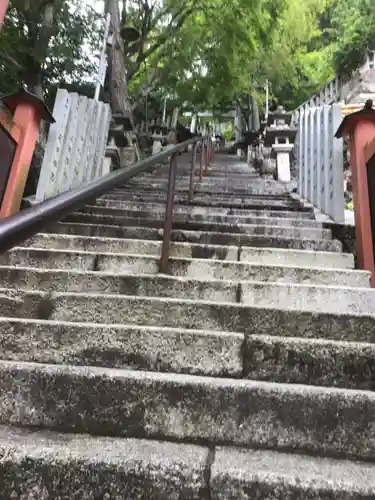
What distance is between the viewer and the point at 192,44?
9.91 meters

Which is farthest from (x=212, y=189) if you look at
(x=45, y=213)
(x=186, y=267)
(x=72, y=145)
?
(x=45, y=213)

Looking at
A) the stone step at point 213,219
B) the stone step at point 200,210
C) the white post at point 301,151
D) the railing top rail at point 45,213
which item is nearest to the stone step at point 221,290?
the railing top rail at point 45,213

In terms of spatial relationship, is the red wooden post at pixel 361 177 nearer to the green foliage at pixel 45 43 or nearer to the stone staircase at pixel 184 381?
the stone staircase at pixel 184 381

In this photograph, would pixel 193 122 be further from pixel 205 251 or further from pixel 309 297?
pixel 309 297

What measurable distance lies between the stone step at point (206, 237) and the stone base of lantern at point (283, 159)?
4.41 meters

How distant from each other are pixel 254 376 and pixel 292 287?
752 mm

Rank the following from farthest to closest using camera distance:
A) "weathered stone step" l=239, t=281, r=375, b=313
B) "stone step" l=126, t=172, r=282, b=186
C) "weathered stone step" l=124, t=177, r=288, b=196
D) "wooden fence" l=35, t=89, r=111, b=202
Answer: "stone step" l=126, t=172, r=282, b=186
"weathered stone step" l=124, t=177, r=288, b=196
"wooden fence" l=35, t=89, r=111, b=202
"weathered stone step" l=239, t=281, r=375, b=313

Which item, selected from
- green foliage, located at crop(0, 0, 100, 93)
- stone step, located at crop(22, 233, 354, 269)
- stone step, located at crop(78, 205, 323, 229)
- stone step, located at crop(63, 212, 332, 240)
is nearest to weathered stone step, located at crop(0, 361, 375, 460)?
stone step, located at crop(22, 233, 354, 269)

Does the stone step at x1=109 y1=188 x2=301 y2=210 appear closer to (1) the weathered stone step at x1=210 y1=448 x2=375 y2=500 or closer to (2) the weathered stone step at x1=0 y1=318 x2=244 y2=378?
(2) the weathered stone step at x1=0 y1=318 x2=244 y2=378

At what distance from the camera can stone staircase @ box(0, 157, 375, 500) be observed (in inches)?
44.9

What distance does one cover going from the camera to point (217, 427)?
1327 millimetres

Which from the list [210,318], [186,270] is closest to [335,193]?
[186,270]

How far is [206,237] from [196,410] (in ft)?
6.02

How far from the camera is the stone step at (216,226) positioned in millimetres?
3188
